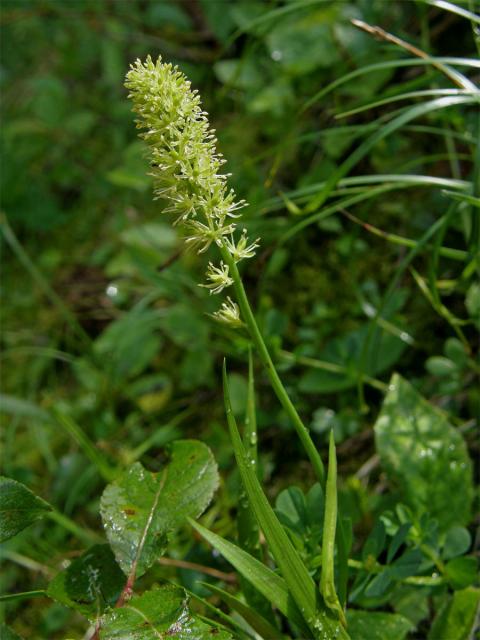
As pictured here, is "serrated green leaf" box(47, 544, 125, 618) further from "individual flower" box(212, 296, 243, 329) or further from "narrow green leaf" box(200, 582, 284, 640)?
"individual flower" box(212, 296, 243, 329)

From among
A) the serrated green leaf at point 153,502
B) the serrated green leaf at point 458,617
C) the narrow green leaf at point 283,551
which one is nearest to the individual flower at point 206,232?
the narrow green leaf at point 283,551

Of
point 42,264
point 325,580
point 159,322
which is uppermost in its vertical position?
point 325,580

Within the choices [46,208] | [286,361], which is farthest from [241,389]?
[46,208]

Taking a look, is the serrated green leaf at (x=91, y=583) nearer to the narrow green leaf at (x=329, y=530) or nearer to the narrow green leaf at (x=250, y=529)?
the narrow green leaf at (x=250, y=529)

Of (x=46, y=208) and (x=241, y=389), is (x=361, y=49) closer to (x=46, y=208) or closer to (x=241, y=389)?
(x=241, y=389)

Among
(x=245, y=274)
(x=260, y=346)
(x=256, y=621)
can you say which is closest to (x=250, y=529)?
(x=256, y=621)

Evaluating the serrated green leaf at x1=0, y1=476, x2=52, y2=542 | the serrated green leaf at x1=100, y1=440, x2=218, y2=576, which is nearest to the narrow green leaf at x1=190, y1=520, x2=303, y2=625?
the serrated green leaf at x1=100, y1=440, x2=218, y2=576

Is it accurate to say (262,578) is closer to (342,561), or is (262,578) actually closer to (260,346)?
Answer: (342,561)
